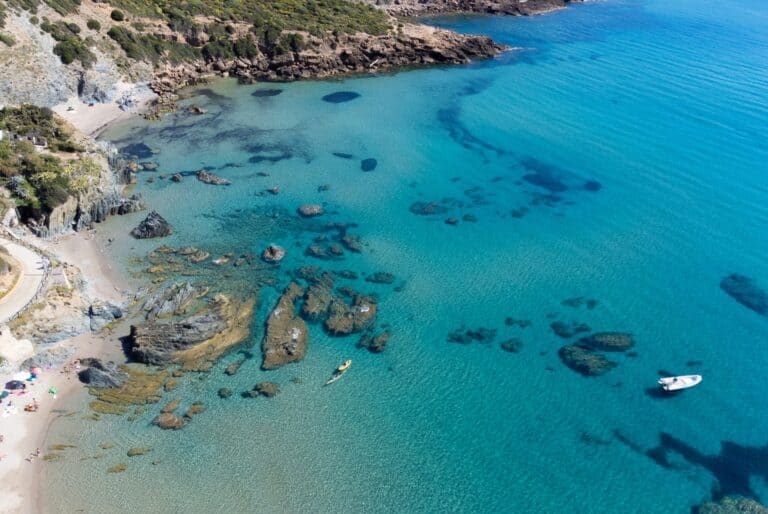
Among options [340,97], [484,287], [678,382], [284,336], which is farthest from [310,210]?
[678,382]

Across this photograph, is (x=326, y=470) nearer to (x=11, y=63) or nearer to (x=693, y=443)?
(x=693, y=443)

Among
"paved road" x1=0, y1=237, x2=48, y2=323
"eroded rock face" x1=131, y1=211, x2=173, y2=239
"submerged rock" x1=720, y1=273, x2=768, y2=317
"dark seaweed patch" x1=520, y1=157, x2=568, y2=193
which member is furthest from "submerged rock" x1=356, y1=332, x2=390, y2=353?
"submerged rock" x1=720, y1=273, x2=768, y2=317

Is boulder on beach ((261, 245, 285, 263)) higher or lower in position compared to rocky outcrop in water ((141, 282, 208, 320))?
higher

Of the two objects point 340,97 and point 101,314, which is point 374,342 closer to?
point 101,314

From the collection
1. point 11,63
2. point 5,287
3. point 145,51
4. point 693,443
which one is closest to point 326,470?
point 693,443

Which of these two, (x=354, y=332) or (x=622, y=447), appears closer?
(x=622, y=447)

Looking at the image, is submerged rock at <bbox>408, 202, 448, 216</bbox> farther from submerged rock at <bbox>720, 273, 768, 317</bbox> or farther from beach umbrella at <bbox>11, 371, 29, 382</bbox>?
beach umbrella at <bbox>11, 371, 29, 382</bbox>

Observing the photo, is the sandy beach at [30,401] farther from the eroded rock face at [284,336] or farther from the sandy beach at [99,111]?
the sandy beach at [99,111]
